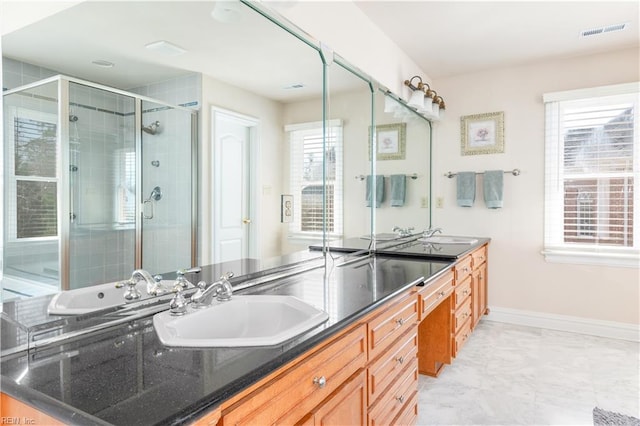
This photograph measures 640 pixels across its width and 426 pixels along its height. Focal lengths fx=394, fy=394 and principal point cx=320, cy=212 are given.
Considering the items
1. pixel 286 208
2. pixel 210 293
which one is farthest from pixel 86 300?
pixel 286 208

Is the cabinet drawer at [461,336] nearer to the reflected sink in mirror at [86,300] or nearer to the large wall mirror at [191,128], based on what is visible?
the large wall mirror at [191,128]

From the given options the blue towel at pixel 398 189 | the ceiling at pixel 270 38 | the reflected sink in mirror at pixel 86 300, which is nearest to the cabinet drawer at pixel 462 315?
the blue towel at pixel 398 189

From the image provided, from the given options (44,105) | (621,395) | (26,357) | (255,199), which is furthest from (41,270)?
(621,395)

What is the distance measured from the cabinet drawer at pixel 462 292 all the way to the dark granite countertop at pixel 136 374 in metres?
1.67

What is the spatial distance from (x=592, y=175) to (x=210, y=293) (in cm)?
359

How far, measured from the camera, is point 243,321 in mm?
1452

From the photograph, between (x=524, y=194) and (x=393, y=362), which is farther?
(x=524, y=194)

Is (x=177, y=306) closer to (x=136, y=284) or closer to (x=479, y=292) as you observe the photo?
(x=136, y=284)

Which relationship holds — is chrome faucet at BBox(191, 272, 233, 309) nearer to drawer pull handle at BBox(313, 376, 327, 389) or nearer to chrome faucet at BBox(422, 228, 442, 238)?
drawer pull handle at BBox(313, 376, 327, 389)

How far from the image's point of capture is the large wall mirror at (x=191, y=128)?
107 cm

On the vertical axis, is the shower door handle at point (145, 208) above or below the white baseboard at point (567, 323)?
above

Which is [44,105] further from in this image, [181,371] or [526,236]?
[526,236]

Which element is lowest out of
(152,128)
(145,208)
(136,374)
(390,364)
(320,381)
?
A: (390,364)

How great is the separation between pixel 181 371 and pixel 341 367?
57 centimetres
